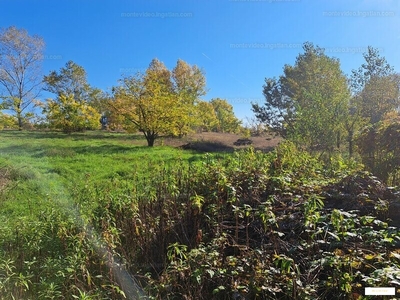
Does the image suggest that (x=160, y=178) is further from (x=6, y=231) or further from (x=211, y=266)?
(x=211, y=266)

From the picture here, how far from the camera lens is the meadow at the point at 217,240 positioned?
2038mm

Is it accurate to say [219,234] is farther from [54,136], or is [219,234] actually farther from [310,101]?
[54,136]

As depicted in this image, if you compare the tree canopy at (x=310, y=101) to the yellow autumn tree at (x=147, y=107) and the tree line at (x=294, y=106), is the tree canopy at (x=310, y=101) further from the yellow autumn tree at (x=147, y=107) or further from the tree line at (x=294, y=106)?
the yellow autumn tree at (x=147, y=107)

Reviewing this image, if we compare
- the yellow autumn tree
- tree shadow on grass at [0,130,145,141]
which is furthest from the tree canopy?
tree shadow on grass at [0,130,145,141]

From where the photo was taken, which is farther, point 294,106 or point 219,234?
point 294,106

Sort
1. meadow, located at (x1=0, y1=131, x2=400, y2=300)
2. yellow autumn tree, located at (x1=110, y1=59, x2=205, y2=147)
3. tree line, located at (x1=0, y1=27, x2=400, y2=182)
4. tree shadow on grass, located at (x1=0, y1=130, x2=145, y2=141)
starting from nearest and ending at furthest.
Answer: meadow, located at (x1=0, y1=131, x2=400, y2=300) → tree line, located at (x1=0, y1=27, x2=400, y2=182) → yellow autumn tree, located at (x1=110, y1=59, x2=205, y2=147) → tree shadow on grass, located at (x1=0, y1=130, x2=145, y2=141)

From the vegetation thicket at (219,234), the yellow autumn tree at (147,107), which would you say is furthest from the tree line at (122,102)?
the vegetation thicket at (219,234)

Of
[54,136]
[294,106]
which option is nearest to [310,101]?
[294,106]

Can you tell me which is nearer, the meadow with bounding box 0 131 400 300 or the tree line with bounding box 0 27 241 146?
the meadow with bounding box 0 131 400 300

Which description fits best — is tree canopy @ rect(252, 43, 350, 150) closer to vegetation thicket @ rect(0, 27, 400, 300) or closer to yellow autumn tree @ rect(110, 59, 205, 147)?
vegetation thicket @ rect(0, 27, 400, 300)

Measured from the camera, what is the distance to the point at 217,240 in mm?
2486

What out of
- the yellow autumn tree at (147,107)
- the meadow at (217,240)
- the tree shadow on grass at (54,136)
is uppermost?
the yellow autumn tree at (147,107)

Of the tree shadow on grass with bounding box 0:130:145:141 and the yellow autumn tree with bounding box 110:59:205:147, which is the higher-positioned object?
the yellow autumn tree with bounding box 110:59:205:147

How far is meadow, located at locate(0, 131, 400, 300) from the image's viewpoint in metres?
2.04
